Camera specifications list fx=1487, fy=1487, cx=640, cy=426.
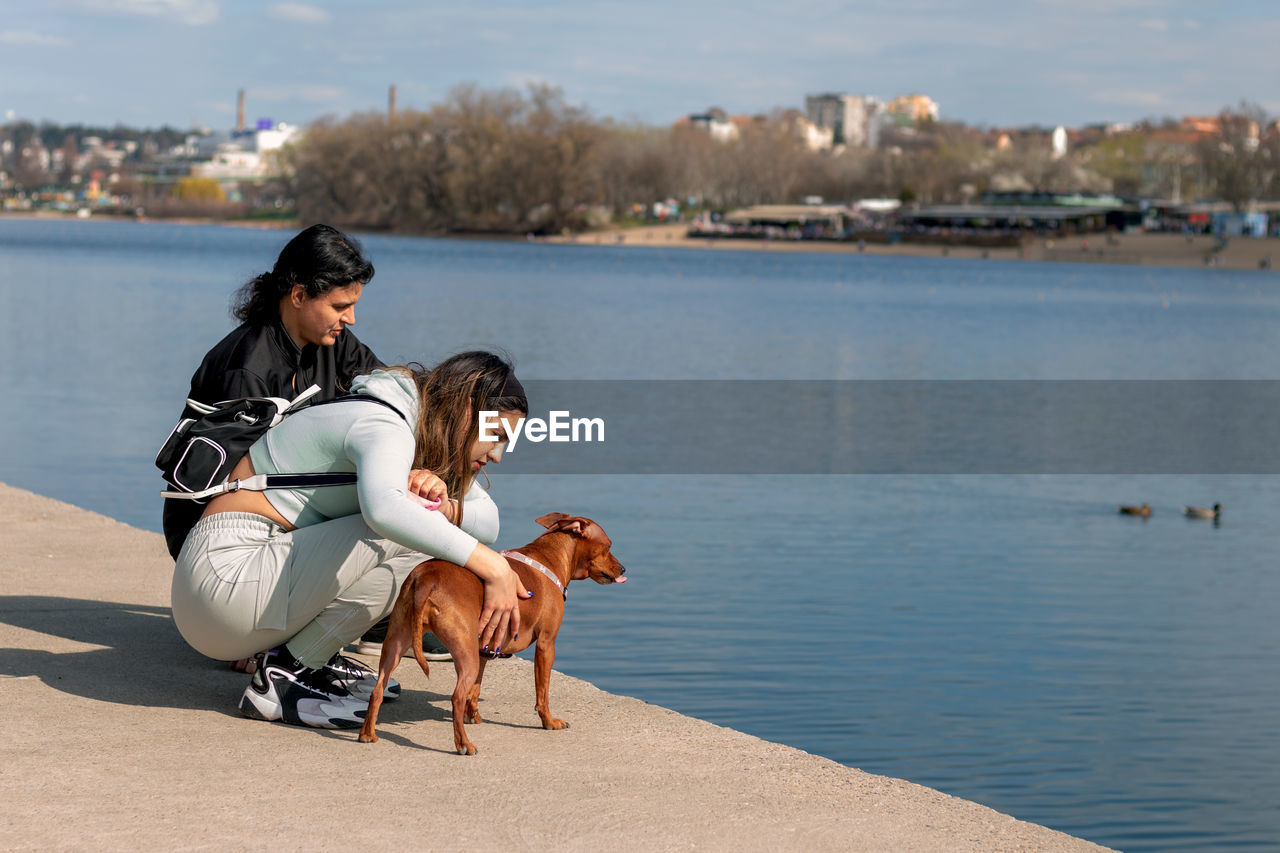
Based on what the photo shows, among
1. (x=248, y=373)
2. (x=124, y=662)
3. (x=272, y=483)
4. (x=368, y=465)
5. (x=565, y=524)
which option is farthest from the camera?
(x=124, y=662)

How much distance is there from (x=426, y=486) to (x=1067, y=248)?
458 ft

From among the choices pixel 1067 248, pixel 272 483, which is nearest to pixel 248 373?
pixel 272 483

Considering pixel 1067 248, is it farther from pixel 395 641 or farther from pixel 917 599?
pixel 395 641

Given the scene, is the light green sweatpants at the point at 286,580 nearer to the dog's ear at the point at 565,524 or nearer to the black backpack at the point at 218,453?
the black backpack at the point at 218,453

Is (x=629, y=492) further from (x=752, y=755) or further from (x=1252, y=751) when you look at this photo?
(x=752, y=755)

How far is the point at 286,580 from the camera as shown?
15.9ft

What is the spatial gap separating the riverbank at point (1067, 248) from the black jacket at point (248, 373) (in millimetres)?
129156

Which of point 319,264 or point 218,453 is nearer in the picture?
point 218,453

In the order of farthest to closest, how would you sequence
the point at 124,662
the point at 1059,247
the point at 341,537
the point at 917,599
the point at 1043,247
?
the point at 1043,247 < the point at 1059,247 < the point at 917,599 < the point at 124,662 < the point at 341,537

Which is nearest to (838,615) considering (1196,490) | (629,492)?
(629,492)

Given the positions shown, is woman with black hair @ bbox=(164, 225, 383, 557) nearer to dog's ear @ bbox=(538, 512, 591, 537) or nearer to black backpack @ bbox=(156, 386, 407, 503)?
black backpack @ bbox=(156, 386, 407, 503)

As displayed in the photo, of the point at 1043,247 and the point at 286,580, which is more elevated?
the point at 1043,247

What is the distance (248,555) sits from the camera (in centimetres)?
490

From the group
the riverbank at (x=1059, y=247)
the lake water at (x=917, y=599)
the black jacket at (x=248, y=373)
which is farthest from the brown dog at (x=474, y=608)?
the riverbank at (x=1059, y=247)
